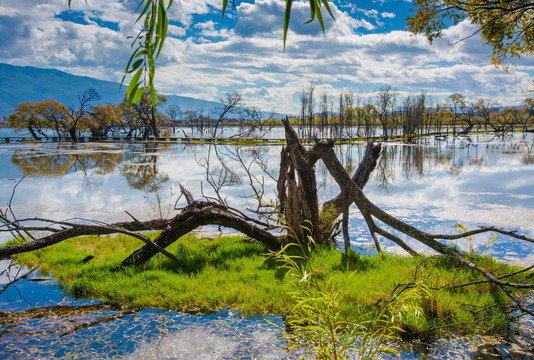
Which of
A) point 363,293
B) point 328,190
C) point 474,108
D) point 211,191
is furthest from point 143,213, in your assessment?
point 474,108

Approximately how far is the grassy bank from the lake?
291 mm

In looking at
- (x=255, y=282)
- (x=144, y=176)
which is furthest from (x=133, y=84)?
(x=144, y=176)

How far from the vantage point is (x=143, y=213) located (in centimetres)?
1188

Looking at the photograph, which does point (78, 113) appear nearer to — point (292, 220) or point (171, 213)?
point (171, 213)

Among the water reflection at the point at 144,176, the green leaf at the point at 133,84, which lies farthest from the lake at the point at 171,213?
the green leaf at the point at 133,84

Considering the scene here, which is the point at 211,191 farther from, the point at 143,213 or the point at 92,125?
the point at 92,125

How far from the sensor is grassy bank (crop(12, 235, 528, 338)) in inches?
173

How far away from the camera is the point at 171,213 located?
1188 cm

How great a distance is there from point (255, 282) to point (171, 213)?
23.2 ft

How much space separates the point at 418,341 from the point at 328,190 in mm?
11859

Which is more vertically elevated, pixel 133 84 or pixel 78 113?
pixel 78 113

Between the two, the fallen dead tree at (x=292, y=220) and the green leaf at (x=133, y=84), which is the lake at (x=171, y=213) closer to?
the fallen dead tree at (x=292, y=220)

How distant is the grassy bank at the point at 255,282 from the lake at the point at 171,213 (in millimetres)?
291

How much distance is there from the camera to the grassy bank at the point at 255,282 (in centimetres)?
439
